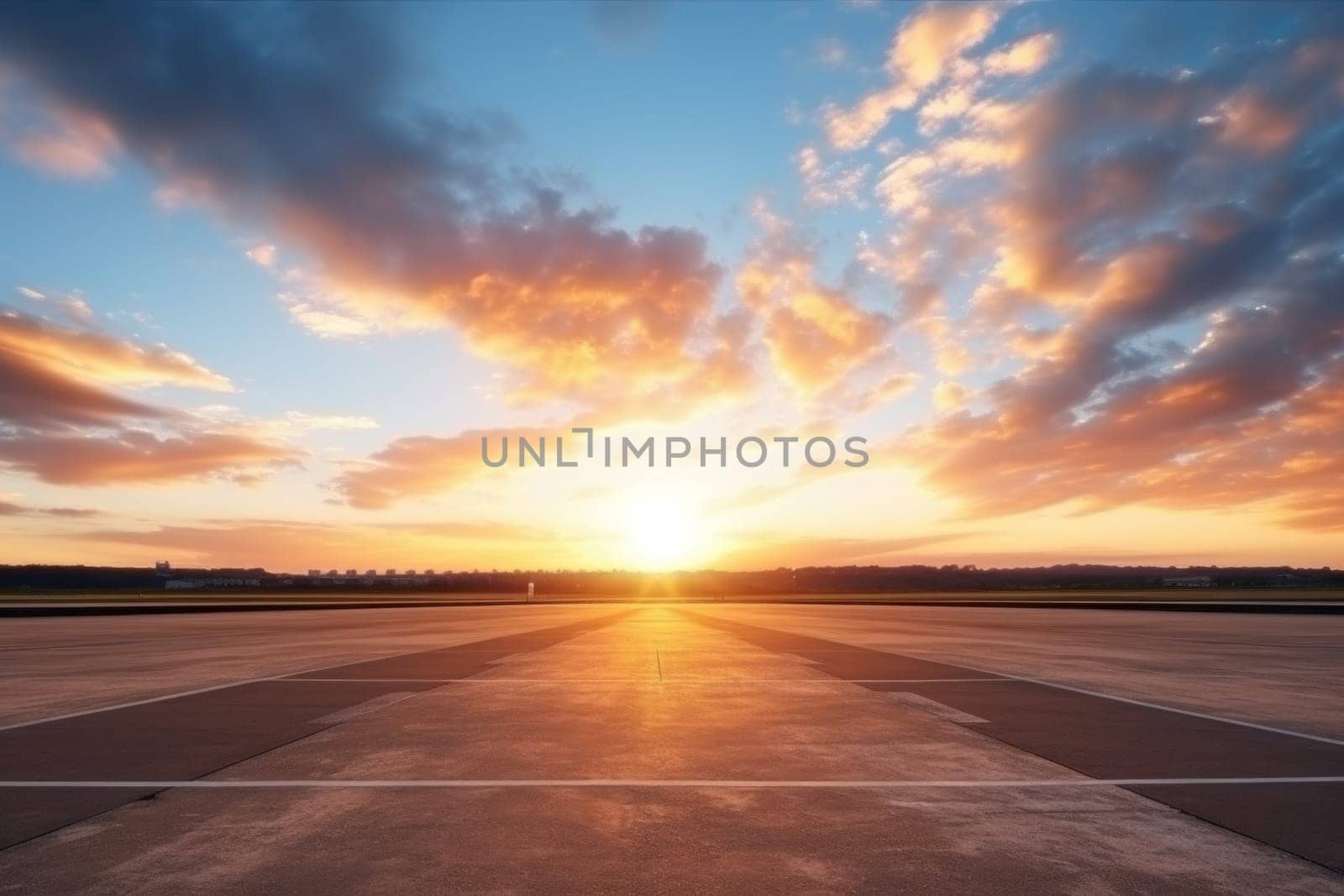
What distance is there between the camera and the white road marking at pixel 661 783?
22.3ft

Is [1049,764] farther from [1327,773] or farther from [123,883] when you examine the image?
[123,883]

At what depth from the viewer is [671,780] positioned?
23.2 ft

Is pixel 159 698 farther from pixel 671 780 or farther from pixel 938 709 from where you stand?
pixel 938 709

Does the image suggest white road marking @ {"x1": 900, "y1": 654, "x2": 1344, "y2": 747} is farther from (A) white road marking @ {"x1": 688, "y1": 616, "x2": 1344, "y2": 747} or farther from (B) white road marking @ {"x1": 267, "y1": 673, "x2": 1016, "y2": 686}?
(B) white road marking @ {"x1": 267, "y1": 673, "x2": 1016, "y2": 686}

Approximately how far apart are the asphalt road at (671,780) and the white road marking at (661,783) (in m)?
0.04

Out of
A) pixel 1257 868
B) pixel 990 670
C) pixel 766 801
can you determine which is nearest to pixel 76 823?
pixel 766 801

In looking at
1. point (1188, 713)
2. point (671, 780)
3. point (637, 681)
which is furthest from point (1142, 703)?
point (671, 780)

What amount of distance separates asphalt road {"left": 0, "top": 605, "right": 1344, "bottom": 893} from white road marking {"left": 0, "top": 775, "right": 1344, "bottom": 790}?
4 centimetres

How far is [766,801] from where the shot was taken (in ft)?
20.8

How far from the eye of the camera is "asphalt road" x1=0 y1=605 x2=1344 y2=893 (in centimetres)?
484

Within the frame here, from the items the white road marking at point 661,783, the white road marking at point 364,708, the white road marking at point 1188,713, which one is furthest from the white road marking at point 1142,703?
the white road marking at point 364,708

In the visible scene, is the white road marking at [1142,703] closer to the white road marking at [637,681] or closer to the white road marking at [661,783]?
the white road marking at [637,681]

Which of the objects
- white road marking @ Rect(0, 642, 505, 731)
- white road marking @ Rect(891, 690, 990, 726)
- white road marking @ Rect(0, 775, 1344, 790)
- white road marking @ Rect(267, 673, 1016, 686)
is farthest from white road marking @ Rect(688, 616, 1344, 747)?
white road marking @ Rect(0, 642, 505, 731)

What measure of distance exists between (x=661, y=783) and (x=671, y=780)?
0.13 metres
